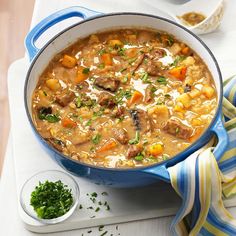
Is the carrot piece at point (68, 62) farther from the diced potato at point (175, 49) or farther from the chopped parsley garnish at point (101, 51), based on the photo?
the diced potato at point (175, 49)

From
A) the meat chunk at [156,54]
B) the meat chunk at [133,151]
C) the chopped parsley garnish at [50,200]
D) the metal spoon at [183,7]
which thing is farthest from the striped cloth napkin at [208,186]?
the metal spoon at [183,7]

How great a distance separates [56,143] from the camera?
107 inches

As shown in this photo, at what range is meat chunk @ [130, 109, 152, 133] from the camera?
275 centimetres

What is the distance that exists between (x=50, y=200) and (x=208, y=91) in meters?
0.82

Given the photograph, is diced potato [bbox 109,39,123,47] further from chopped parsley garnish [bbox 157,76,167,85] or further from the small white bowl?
the small white bowl

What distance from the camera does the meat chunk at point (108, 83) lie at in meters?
2.90

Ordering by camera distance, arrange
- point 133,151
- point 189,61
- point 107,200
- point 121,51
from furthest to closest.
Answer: point 121,51 → point 189,61 → point 107,200 → point 133,151

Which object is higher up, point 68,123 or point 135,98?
point 135,98

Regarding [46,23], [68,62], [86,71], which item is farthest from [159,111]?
[46,23]

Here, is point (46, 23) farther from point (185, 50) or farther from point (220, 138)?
point (220, 138)

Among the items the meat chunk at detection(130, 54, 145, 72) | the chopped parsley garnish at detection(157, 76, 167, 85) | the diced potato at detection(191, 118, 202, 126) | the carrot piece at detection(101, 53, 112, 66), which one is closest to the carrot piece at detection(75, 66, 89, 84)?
the carrot piece at detection(101, 53, 112, 66)

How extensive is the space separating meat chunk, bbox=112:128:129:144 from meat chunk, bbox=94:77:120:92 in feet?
0.74

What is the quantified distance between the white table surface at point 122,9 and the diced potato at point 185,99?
1.26 feet

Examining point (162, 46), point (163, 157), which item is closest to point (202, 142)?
point (163, 157)
